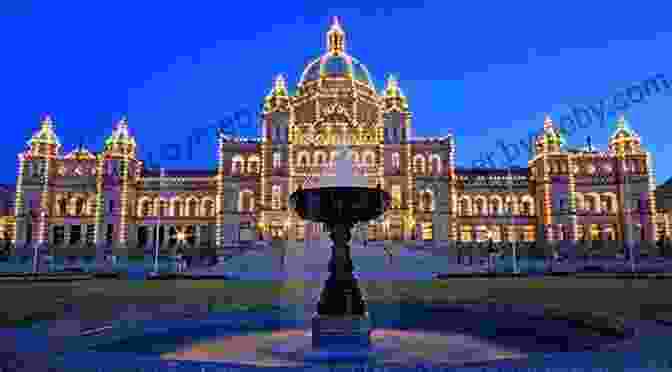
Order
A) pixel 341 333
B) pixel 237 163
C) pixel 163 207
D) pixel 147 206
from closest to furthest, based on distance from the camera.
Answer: pixel 341 333, pixel 237 163, pixel 147 206, pixel 163 207

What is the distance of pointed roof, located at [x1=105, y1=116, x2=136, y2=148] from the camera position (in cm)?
7262

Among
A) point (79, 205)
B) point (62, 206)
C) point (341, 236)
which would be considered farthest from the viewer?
point (79, 205)

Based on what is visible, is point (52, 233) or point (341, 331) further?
point (52, 233)

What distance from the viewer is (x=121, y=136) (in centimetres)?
7312

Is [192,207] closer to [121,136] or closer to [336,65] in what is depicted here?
[121,136]

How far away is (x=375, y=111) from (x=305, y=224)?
23.0 meters

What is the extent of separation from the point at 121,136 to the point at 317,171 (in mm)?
30515

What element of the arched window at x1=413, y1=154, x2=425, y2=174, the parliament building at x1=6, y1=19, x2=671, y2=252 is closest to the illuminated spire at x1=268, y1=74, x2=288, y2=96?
the parliament building at x1=6, y1=19, x2=671, y2=252

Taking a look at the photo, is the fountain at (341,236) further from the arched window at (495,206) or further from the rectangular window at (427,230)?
the arched window at (495,206)

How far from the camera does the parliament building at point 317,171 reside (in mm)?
66500

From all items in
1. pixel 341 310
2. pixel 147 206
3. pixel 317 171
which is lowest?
pixel 341 310

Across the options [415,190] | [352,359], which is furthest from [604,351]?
[415,190]

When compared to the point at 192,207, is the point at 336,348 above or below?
below

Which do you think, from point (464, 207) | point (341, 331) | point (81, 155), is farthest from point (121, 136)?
point (341, 331)
